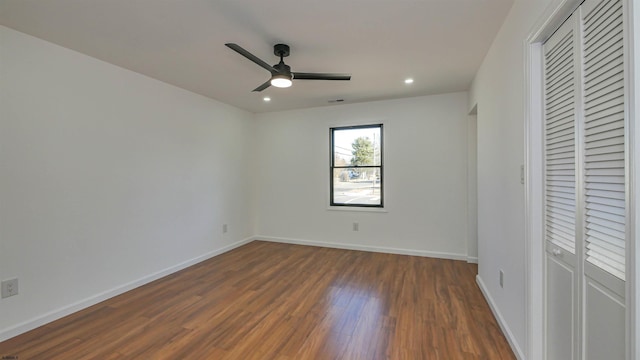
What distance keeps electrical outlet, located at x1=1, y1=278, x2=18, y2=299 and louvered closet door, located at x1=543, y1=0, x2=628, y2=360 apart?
3.81m

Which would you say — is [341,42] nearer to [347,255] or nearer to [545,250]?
[545,250]

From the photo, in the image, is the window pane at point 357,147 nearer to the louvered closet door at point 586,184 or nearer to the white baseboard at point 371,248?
the white baseboard at point 371,248

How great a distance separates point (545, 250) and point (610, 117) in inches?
35.3

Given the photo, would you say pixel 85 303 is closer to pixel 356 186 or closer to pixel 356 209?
pixel 356 209

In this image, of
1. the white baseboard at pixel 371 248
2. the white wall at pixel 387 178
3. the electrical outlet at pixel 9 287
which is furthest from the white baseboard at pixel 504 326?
the electrical outlet at pixel 9 287

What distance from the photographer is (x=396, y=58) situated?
2.79 m

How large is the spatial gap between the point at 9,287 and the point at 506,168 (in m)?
4.07

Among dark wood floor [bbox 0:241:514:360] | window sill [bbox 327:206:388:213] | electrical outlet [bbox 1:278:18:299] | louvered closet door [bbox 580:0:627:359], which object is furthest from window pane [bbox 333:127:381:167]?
electrical outlet [bbox 1:278:18:299]

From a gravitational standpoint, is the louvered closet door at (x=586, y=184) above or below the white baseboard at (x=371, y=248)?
above

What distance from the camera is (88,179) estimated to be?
270cm

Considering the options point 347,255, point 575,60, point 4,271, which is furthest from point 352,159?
point 4,271

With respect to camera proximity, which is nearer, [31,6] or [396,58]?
[31,6]

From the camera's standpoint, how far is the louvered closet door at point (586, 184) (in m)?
1.02

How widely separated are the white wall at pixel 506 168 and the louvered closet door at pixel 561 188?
178mm
